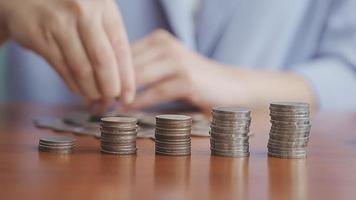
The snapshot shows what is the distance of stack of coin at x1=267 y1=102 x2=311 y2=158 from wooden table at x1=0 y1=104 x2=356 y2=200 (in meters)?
0.01

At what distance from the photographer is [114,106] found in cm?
110

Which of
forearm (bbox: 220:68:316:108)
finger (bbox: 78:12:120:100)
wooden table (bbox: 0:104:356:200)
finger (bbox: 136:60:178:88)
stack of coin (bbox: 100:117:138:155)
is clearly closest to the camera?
wooden table (bbox: 0:104:356:200)

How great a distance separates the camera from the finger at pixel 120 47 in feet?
3.10

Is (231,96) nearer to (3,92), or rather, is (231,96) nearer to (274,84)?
(274,84)

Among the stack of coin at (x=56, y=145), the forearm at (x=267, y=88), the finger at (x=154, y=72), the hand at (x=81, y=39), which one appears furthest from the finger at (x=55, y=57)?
the forearm at (x=267, y=88)

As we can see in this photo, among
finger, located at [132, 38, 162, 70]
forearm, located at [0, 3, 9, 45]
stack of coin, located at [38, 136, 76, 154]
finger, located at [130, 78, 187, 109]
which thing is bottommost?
stack of coin, located at [38, 136, 76, 154]

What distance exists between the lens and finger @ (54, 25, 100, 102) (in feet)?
3.07

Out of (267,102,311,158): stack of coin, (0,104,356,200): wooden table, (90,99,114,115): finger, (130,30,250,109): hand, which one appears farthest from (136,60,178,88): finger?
(267,102,311,158): stack of coin

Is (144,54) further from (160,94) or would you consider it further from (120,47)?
(120,47)

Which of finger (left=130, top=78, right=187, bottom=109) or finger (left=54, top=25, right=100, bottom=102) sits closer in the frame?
finger (left=54, top=25, right=100, bottom=102)

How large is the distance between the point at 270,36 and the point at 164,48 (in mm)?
474

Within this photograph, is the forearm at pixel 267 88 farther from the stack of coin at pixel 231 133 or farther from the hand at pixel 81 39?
the stack of coin at pixel 231 133

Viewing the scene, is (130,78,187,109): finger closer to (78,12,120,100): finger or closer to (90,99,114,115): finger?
(90,99,114,115): finger

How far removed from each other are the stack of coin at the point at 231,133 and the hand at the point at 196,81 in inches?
19.8
